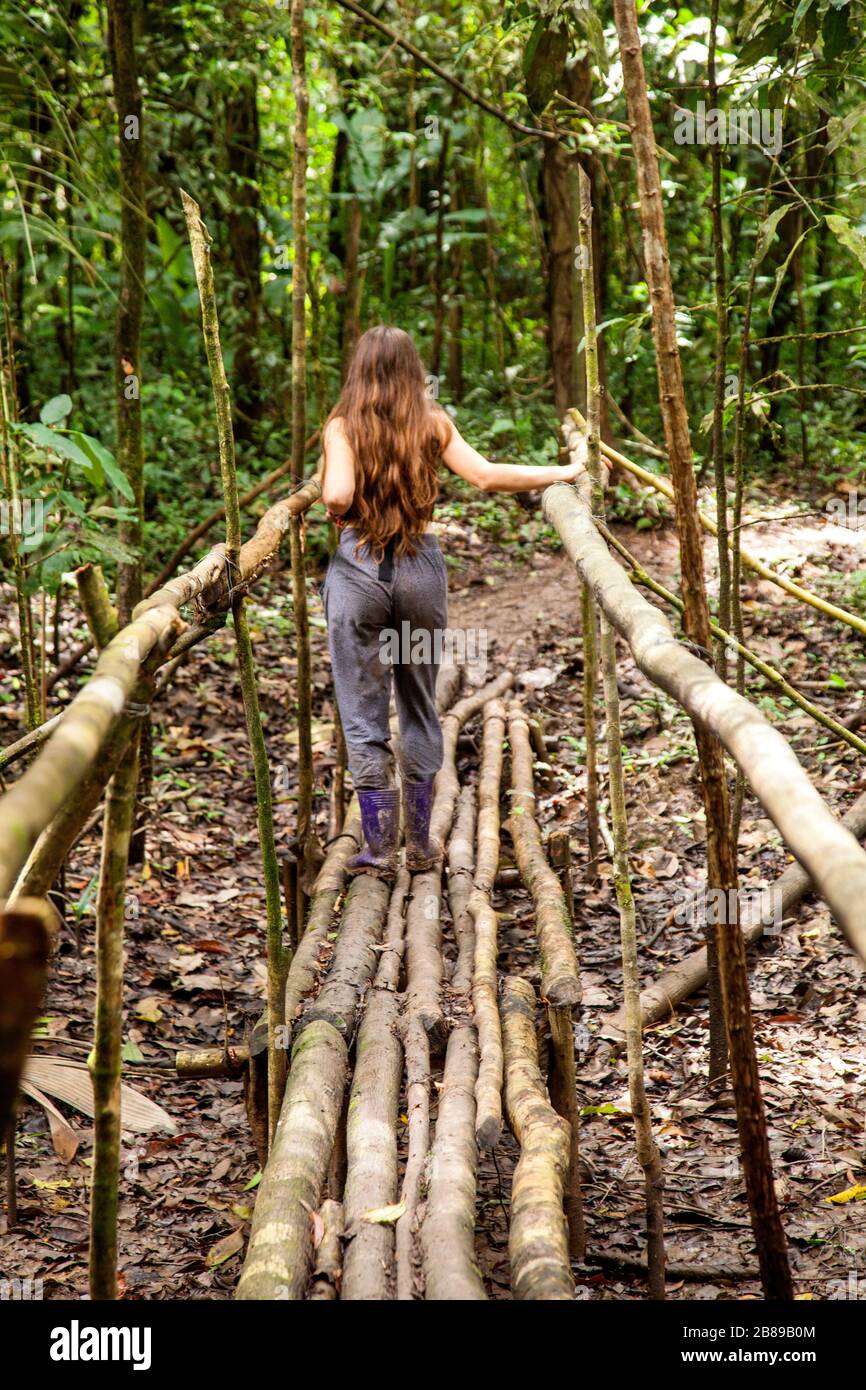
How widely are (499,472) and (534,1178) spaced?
221 cm

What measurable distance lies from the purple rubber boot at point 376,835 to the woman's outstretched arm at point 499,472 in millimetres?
1122

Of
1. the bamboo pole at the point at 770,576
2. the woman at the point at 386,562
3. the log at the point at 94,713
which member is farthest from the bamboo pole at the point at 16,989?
the woman at the point at 386,562

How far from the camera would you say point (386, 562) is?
12.8 feet

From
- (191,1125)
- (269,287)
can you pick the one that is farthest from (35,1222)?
(269,287)

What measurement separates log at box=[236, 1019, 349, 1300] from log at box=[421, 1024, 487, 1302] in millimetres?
221

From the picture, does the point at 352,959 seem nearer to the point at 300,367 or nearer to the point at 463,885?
the point at 463,885

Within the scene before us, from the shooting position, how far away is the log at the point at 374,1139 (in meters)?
2.01

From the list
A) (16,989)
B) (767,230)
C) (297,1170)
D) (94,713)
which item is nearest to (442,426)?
(767,230)

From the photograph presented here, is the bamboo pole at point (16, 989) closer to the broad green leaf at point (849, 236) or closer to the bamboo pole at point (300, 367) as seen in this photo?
the broad green leaf at point (849, 236)

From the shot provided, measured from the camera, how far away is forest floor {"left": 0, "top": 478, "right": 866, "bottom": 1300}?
2.78 m

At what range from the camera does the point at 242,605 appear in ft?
8.51

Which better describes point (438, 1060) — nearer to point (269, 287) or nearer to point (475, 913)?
point (475, 913)
